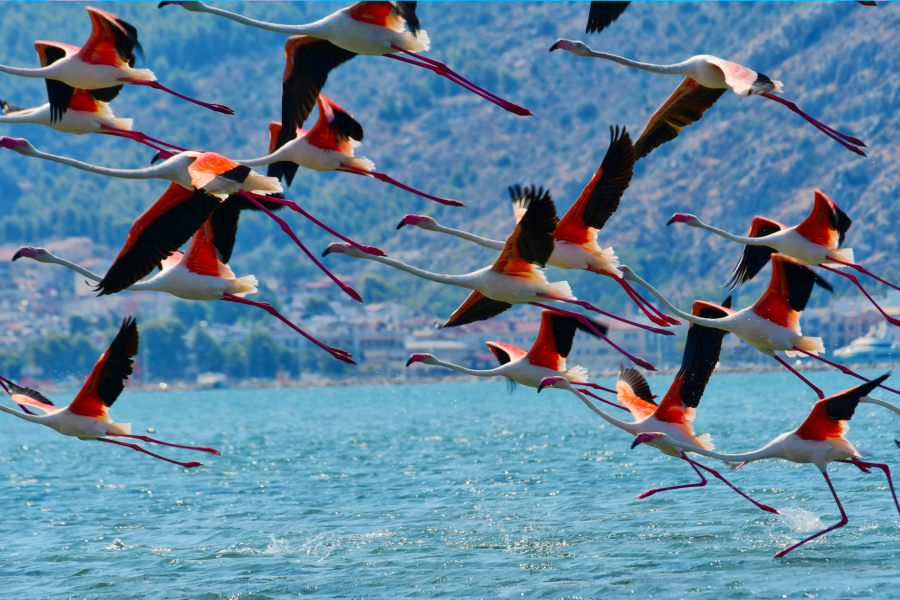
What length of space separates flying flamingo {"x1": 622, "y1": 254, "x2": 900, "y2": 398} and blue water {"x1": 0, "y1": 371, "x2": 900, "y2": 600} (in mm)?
2603

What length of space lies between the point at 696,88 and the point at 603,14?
2514mm

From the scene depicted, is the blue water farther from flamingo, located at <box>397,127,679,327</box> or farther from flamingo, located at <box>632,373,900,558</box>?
flamingo, located at <box>397,127,679,327</box>

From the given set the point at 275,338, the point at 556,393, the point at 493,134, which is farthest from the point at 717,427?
the point at 493,134

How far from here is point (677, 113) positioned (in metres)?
13.7

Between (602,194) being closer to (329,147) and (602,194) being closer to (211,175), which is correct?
(329,147)

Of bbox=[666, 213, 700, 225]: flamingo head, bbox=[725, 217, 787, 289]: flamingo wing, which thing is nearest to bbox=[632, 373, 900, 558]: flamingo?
bbox=[725, 217, 787, 289]: flamingo wing

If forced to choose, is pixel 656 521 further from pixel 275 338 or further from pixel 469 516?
pixel 275 338

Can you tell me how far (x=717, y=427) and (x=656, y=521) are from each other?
931 inches

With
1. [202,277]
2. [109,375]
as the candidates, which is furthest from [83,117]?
[109,375]

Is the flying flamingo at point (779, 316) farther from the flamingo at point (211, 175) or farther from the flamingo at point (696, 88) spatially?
the flamingo at point (211, 175)

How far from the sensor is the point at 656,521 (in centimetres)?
1767

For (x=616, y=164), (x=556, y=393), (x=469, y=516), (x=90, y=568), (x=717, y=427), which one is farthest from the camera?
(x=556, y=393)

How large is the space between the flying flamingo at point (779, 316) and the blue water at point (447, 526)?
2.60 meters

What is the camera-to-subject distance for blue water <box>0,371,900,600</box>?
14.2m
